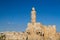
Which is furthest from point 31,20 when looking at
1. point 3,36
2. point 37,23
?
point 3,36

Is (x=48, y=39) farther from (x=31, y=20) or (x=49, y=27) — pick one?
(x=31, y=20)

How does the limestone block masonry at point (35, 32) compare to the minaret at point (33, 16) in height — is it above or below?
below

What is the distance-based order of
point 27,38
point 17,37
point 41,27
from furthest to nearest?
point 41,27
point 27,38
point 17,37

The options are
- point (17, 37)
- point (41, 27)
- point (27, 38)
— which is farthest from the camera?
point (41, 27)

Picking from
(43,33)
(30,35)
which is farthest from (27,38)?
(43,33)

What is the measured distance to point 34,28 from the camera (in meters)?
39.2

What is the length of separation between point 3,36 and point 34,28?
6865 mm

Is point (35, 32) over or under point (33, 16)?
under

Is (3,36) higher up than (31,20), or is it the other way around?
(31,20)

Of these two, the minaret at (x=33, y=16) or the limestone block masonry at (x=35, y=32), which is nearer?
the limestone block masonry at (x=35, y=32)

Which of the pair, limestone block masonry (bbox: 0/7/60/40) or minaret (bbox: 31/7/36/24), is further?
minaret (bbox: 31/7/36/24)

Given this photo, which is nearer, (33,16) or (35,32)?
(33,16)

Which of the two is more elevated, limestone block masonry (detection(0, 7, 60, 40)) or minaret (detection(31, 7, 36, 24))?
minaret (detection(31, 7, 36, 24))

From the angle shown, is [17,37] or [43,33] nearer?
[17,37]
